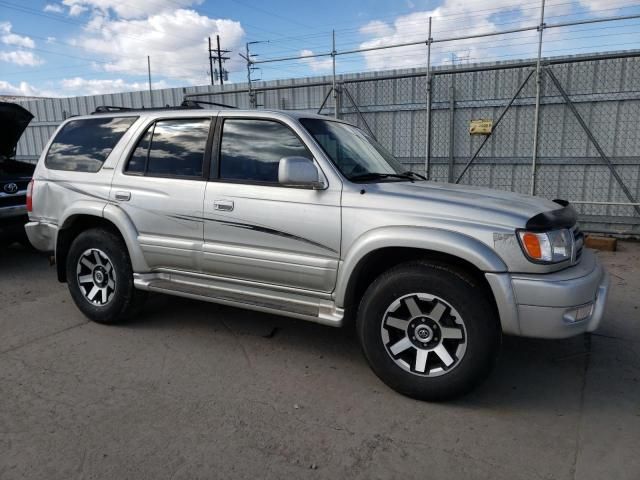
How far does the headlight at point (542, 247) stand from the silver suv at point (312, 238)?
12 millimetres

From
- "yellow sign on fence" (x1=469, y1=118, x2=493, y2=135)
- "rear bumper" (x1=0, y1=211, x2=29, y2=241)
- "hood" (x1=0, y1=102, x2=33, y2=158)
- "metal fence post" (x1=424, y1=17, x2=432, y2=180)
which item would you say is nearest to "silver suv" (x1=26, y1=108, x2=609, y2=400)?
"rear bumper" (x1=0, y1=211, x2=29, y2=241)

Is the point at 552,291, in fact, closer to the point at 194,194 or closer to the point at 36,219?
the point at 194,194

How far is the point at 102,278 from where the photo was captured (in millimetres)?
4305

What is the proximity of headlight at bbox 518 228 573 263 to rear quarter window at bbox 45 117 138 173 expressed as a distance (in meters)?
3.39

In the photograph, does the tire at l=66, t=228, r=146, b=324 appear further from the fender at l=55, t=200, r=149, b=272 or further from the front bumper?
the front bumper

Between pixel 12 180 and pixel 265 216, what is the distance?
502 cm

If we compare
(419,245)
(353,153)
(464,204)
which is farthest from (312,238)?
(464,204)

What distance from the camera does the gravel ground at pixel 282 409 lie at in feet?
8.02

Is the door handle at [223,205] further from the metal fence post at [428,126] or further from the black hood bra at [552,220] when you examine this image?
the metal fence post at [428,126]

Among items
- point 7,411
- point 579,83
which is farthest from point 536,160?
point 7,411

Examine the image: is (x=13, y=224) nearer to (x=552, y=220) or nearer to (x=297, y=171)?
→ (x=297, y=171)

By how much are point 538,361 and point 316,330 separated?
5.93ft

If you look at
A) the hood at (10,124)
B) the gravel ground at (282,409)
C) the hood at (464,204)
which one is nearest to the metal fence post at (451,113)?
the gravel ground at (282,409)

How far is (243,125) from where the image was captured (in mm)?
3729
